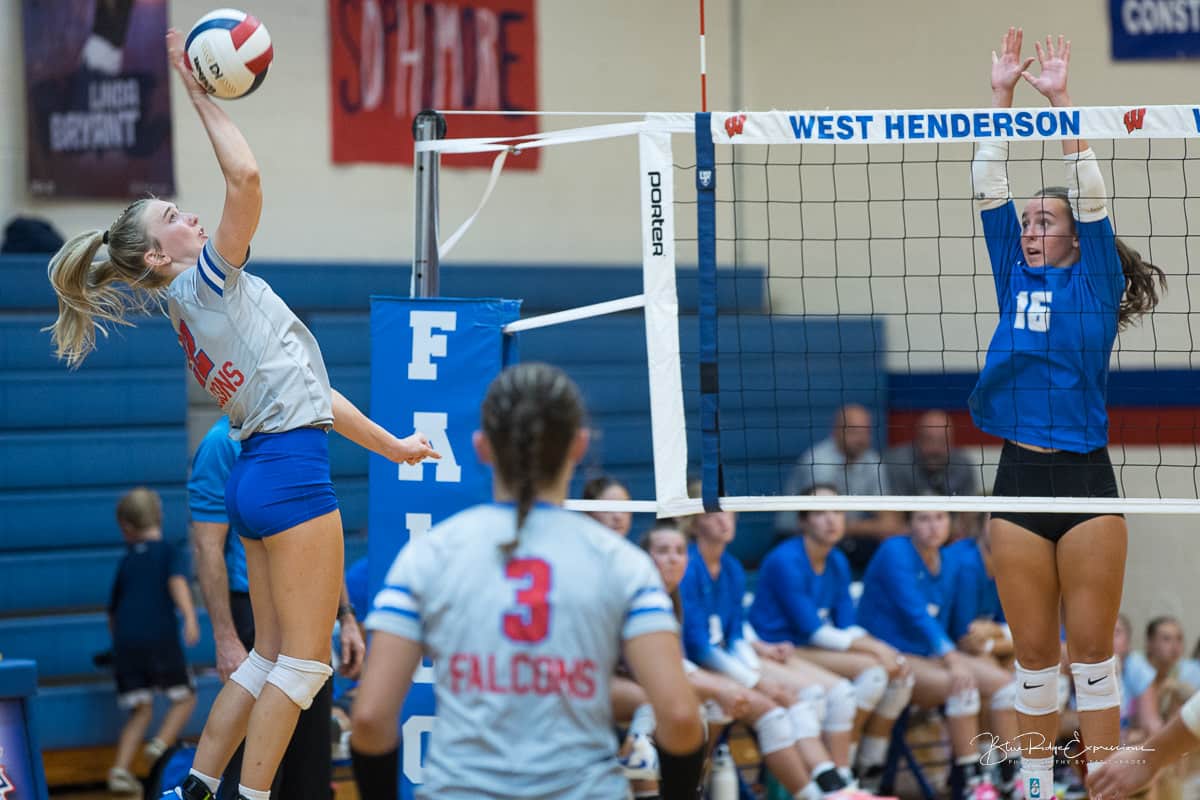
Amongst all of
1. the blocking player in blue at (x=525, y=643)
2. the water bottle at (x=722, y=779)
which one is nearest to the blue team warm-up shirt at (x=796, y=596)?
the water bottle at (x=722, y=779)

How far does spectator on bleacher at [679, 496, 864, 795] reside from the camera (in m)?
6.46

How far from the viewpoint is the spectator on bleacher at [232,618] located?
14.1 feet

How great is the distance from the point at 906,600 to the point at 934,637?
236mm

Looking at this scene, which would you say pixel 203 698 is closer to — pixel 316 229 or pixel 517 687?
pixel 316 229

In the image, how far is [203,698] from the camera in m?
7.29

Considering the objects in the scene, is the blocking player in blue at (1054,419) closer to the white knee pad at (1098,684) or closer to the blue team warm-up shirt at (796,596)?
the white knee pad at (1098,684)

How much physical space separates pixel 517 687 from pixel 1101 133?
2.69m

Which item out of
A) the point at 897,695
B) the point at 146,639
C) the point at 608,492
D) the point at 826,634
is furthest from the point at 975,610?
the point at 146,639

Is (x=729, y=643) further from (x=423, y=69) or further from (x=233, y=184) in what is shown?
(x=423, y=69)

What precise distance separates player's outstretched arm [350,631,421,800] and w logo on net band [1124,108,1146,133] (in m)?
2.80

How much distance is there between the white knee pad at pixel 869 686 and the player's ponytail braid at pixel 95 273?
419 centimetres

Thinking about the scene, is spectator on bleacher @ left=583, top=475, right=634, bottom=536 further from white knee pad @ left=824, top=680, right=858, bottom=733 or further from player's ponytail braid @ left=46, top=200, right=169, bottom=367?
player's ponytail braid @ left=46, top=200, right=169, bottom=367

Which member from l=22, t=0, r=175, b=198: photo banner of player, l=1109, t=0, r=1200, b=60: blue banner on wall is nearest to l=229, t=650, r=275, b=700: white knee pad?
l=22, t=0, r=175, b=198: photo banner of player

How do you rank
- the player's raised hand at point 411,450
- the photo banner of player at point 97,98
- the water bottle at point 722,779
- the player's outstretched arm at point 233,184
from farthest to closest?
1. the photo banner of player at point 97,98
2. the water bottle at point 722,779
3. the player's raised hand at point 411,450
4. the player's outstretched arm at point 233,184
